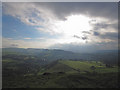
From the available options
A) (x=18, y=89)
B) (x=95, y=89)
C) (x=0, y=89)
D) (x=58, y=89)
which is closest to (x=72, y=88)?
(x=58, y=89)

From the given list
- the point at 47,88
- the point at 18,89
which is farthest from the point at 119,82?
the point at 18,89

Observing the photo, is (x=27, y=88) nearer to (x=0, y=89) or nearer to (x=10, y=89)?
(x=10, y=89)

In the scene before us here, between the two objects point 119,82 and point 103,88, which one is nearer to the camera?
point 103,88

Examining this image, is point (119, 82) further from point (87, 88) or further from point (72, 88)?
point (72, 88)

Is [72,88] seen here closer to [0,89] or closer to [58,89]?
[58,89]

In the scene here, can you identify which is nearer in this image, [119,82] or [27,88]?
[27,88]

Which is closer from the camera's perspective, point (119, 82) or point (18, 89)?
point (18, 89)

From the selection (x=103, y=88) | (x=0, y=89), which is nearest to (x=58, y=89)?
(x=103, y=88)
